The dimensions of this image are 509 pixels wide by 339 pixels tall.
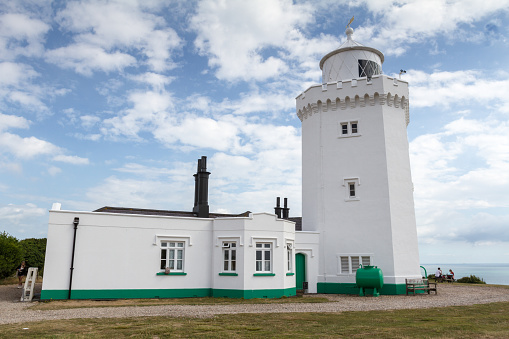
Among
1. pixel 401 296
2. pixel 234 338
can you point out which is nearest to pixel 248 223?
pixel 401 296

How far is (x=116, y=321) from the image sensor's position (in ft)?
35.1

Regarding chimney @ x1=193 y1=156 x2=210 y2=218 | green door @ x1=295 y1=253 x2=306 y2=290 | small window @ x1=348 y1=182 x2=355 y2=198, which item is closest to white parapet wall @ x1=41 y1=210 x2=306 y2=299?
green door @ x1=295 y1=253 x2=306 y2=290

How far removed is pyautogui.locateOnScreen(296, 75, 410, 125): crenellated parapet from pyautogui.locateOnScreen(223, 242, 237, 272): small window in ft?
31.1

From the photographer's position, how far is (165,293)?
1806cm

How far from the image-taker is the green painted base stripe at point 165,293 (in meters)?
16.6

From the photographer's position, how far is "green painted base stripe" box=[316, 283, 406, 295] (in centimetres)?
1998

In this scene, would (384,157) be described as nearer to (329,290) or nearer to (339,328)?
(329,290)

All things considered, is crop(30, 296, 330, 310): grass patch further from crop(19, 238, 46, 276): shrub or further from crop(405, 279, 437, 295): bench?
crop(19, 238, 46, 276): shrub

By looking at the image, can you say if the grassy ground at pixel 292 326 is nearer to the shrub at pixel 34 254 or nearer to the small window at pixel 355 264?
the small window at pixel 355 264

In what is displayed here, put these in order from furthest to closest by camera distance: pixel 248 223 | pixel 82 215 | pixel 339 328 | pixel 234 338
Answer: pixel 248 223
pixel 82 215
pixel 339 328
pixel 234 338

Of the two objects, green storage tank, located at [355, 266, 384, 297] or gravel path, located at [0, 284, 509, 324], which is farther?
green storage tank, located at [355, 266, 384, 297]

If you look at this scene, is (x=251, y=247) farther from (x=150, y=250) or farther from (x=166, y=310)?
(x=166, y=310)

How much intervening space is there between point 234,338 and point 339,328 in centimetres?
279

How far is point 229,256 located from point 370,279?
697cm
